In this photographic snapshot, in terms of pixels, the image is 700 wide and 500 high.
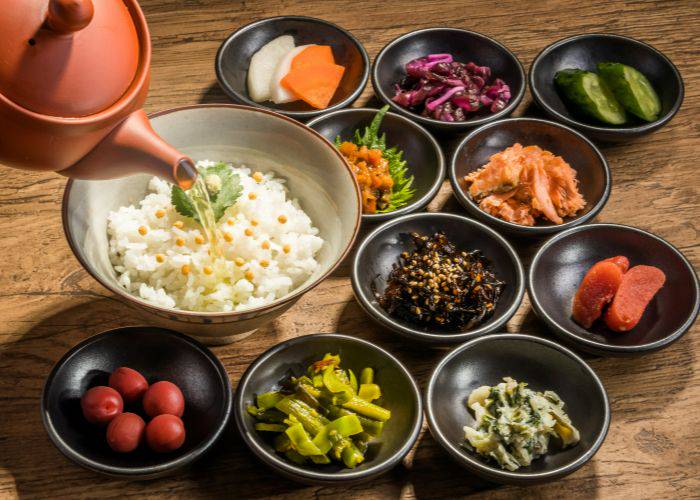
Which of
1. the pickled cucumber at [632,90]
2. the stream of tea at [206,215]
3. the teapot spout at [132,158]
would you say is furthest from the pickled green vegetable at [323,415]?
the pickled cucumber at [632,90]

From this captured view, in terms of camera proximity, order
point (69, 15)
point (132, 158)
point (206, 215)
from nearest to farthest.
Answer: point (69, 15)
point (132, 158)
point (206, 215)

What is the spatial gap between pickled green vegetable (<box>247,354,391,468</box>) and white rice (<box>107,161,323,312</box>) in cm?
26

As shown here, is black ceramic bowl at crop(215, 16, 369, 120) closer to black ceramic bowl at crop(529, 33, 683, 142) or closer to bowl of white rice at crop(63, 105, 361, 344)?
bowl of white rice at crop(63, 105, 361, 344)

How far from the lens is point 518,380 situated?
7.80 ft

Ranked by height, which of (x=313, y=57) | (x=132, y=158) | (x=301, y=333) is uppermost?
(x=132, y=158)

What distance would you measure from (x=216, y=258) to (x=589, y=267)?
1.30 meters

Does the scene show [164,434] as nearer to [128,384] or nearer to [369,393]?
[128,384]

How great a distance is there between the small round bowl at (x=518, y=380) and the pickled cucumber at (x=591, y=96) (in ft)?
4.15

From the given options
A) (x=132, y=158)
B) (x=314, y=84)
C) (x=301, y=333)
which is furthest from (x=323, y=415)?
(x=314, y=84)

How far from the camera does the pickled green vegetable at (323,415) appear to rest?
2039 mm

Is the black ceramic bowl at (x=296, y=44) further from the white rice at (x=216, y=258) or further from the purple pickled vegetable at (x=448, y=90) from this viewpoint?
the white rice at (x=216, y=258)

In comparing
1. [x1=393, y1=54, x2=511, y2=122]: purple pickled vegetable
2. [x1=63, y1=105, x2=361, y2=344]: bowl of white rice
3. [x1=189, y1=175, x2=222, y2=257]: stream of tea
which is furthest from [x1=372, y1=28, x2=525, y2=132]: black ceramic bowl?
[x1=189, y1=175, x2=222, y2=257]: stream of tea

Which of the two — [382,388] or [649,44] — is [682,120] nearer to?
[649,44]

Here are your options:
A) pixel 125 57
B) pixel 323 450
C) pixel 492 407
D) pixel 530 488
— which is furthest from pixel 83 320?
pixel 530 488
